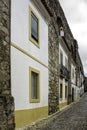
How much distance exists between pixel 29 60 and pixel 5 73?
346cm

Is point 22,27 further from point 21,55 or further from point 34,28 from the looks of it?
point 34,28

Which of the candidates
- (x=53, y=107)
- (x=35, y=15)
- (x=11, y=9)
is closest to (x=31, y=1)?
(x=35, y=15)

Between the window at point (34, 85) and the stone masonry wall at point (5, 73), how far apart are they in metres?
3.46

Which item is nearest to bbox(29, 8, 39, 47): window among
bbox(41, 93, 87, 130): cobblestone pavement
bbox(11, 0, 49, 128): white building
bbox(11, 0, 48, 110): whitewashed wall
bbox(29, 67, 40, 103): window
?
bbox(11, 0, 49, 128): white building

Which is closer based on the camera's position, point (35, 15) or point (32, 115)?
point (32, 115)

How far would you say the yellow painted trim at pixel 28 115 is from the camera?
11125mm

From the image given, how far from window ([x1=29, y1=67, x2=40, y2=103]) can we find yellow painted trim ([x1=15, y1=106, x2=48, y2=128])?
0.48 meters

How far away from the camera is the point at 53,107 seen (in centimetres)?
1962

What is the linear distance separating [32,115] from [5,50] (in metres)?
4.52

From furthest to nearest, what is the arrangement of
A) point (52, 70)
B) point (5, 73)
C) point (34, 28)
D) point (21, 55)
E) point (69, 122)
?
point (52, 70) < point (34, 28) < point (69, 122) < point (21, 55) < point (5, 73)

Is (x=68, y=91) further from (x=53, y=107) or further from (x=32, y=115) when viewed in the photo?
(x=32, y=115)

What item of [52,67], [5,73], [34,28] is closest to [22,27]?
[34,28]

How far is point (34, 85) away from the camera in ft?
47.4

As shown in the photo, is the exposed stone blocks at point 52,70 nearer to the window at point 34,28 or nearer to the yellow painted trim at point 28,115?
the yellow painted trim at point 28,115
